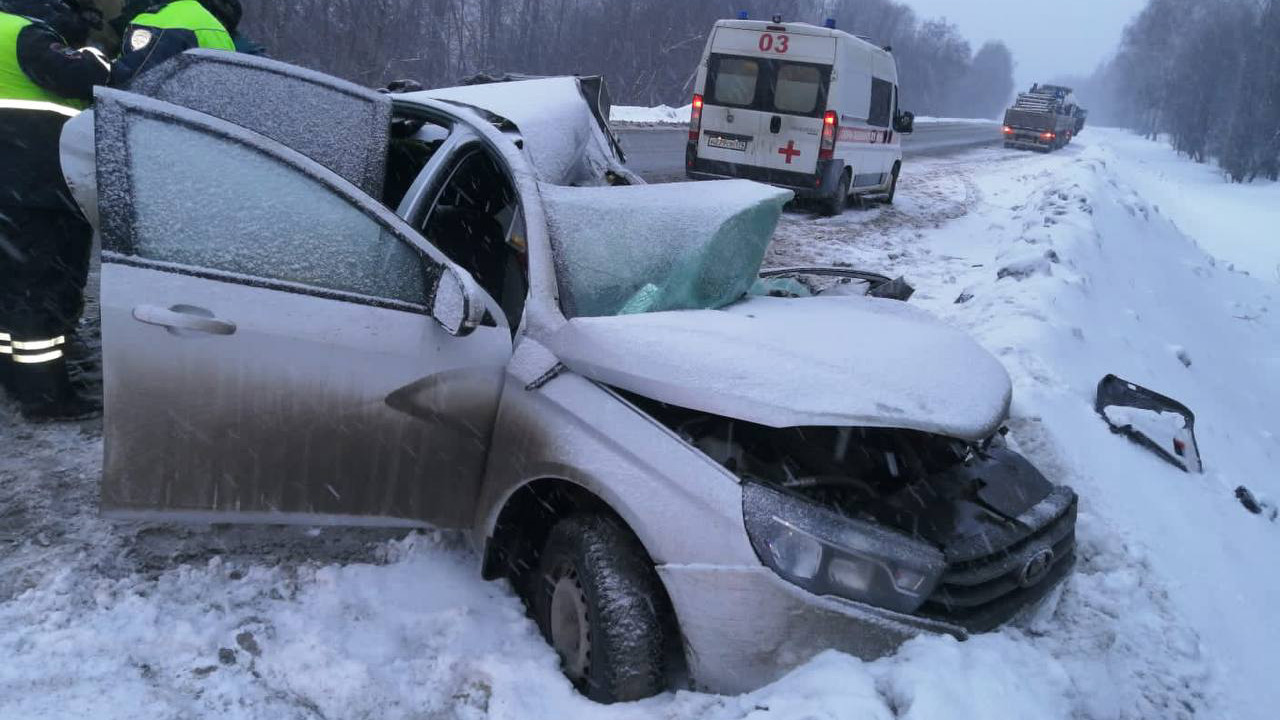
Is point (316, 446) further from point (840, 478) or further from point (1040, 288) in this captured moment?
point (1040, 288)

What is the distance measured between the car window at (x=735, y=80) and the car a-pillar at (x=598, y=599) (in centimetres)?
967

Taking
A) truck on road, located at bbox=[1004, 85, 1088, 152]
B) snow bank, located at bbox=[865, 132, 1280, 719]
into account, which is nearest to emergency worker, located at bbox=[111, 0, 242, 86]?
snow bank, located at bbox=[865, 132, 1280, 719]

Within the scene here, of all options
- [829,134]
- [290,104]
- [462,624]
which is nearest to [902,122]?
[829,134]

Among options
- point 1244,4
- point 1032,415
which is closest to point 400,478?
point 1032,415

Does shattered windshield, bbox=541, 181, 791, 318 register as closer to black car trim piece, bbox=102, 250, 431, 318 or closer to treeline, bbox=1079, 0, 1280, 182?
black car trim piece, bbox=102, 250, 431, 318

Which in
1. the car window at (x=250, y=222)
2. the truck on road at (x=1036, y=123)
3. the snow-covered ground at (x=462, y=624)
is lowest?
the snow-covered ground at (x=462, y=624)

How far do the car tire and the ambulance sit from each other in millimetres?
9543

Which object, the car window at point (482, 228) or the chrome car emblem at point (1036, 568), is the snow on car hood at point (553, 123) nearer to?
the car window at point (482, 228)

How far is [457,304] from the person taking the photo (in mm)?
2676

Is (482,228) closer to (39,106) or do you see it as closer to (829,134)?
(39,106)

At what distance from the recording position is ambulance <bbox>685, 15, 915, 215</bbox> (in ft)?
37.2

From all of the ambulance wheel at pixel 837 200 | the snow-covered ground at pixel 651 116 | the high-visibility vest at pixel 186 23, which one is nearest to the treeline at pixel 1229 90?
the snow-covered ground at pixel 651 116

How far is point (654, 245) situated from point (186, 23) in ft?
8.60

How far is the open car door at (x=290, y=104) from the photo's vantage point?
3.26 meters
